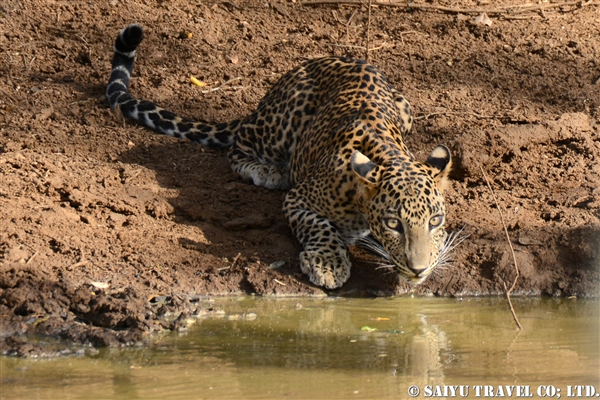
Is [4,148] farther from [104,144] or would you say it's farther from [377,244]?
[377,244]

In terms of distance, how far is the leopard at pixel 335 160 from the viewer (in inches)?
314

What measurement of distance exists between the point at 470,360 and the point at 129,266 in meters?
3.05

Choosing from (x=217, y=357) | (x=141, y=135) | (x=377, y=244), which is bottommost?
(x=217, y=357)

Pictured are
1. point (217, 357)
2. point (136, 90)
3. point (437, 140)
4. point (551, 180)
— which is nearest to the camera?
point (217, 357)

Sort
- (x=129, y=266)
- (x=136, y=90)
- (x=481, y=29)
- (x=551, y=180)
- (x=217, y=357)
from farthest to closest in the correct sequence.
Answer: (x=481, y=29)
(x=136, y=90)
(x=551, y=180)
(x=129, y=266)
(x=217, y=357)

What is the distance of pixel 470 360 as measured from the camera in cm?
677

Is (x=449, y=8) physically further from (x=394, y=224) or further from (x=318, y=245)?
(x=394, y=224)

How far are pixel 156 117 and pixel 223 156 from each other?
819 millimetres

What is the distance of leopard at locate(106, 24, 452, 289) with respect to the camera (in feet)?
26.1

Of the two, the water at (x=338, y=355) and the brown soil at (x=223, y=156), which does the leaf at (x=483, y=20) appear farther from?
the water at (x=338, y=355)

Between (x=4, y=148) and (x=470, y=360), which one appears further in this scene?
(x=4, y=148)

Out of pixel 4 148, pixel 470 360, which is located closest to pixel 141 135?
pixel 4 148

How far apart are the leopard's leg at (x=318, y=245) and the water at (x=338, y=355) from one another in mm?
214

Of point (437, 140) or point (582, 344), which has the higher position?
point (437, 140)
